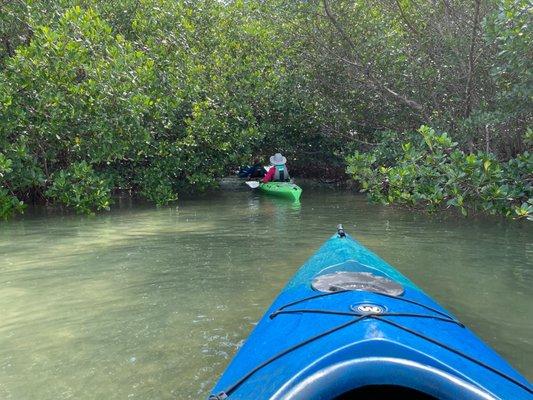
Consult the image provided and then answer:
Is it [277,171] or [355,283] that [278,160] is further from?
[355,283]

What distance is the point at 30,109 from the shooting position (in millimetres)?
8898

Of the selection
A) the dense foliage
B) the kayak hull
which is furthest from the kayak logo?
the dense foliage

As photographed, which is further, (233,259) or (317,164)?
(317,164)

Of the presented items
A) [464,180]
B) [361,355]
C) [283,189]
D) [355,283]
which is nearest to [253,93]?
[283,189]

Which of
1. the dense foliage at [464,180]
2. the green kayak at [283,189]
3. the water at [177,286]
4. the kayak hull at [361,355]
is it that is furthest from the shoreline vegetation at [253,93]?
the kayak hull at [361,355]

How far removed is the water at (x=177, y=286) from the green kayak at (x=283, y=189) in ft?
9.32

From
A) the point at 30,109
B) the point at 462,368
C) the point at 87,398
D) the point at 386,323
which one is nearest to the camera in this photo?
the point at 462,368

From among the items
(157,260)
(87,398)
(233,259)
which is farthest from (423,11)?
(87,398)

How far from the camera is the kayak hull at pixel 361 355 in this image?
1.86 metres

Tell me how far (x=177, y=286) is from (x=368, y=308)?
3.13 metres

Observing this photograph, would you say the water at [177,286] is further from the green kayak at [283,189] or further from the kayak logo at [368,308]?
the green kayak at [283,189]

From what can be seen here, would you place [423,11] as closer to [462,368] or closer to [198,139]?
[198,139]

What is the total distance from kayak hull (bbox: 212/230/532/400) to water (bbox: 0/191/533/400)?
0.91 meters

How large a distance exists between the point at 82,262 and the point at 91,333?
7.63 ft
